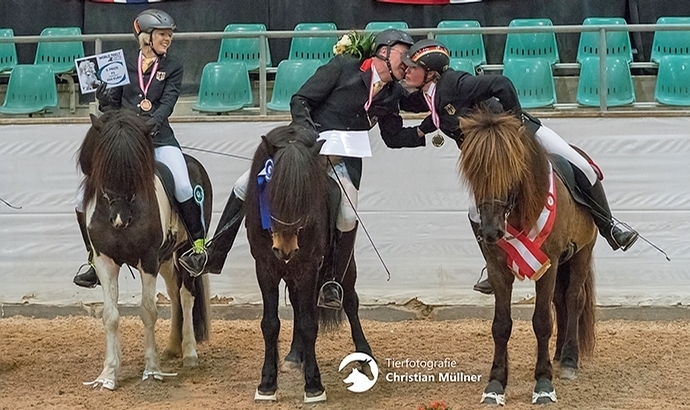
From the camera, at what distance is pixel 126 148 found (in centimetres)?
598

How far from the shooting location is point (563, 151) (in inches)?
249

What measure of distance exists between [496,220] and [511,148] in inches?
16.4

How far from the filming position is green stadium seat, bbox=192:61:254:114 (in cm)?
939

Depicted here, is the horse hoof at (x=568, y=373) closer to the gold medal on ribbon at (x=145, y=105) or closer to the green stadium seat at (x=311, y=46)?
the gold medal on ribbon at (x=145, y=105)

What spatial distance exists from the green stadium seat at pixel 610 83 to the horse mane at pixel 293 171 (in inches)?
159

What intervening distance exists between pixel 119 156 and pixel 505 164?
2.33 meters

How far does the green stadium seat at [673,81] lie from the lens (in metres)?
9.09

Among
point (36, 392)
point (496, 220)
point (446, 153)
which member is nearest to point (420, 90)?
point (496, 220)

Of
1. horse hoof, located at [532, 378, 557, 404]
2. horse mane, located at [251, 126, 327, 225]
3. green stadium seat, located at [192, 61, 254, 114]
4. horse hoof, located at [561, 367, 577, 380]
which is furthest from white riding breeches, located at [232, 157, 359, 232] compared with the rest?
green stadium seat, located at [192, 61, 254, 114]

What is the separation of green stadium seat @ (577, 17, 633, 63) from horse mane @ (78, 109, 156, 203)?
5.30m

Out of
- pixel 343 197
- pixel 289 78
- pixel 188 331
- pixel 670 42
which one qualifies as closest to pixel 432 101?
pixel 343 197

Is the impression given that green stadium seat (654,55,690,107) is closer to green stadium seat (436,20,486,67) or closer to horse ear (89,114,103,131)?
green stadium seat (436,20,486,67)

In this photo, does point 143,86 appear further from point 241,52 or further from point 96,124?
point 241,52
